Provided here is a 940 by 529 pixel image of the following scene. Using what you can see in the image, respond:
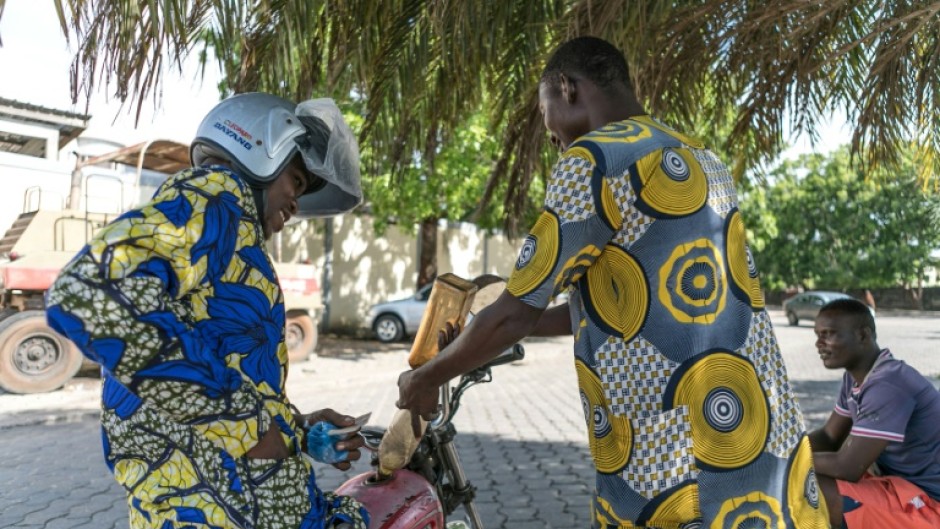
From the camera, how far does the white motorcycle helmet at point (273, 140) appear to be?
163cm

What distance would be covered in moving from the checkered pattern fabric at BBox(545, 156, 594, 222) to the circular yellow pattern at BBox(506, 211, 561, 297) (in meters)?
0.03

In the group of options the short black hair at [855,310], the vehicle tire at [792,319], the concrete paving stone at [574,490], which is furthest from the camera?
the vehicle tire at [792,319]

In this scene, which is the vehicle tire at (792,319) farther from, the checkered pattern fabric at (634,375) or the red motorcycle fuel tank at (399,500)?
the checkered pattern fabric at (634,375)

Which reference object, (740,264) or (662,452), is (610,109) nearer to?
(740,264)

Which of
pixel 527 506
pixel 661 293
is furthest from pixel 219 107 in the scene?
pixel 527 506

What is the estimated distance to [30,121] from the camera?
49.1 feet

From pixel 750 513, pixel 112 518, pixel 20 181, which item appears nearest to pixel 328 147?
pixel 750 513

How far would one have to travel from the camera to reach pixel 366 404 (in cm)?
956

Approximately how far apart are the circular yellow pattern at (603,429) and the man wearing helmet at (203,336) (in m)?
0.53

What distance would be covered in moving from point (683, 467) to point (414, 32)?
3301 mm

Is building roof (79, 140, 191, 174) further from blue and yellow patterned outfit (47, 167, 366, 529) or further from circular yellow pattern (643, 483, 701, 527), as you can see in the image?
circular yellow pattern (643, 483, 701, 527)

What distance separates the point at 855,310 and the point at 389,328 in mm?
15016

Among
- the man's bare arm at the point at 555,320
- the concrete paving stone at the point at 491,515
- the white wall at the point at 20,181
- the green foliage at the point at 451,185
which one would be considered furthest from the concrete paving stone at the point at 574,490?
the white wall at the point at 20,181

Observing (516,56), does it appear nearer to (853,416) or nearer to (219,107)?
(853,416)
